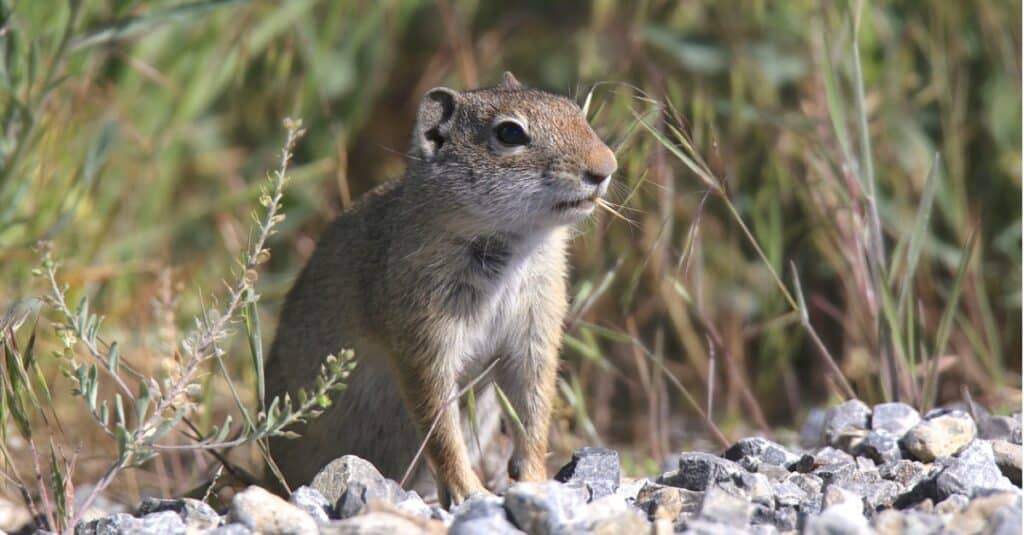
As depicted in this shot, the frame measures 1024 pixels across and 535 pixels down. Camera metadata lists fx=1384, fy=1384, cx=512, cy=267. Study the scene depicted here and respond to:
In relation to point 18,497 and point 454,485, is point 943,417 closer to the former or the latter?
point 454,485

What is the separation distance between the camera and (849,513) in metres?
2.41

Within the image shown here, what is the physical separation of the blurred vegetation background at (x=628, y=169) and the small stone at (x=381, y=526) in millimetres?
1647

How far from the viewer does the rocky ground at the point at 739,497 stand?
245 cm

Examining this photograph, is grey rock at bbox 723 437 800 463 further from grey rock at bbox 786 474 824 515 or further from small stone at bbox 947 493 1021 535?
small stone at bbox 947 493 1021 535

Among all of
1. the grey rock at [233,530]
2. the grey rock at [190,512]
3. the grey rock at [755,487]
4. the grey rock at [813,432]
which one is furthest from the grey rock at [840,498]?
the grey rock at [190,512]

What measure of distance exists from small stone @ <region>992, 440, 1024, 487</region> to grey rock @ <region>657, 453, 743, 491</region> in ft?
1.90

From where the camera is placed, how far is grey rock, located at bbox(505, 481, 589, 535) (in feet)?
8.30

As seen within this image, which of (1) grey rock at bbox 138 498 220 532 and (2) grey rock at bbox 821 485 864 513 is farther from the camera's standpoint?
(1) grey rock at bbox 138 498 220 532

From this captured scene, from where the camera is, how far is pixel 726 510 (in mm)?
2516

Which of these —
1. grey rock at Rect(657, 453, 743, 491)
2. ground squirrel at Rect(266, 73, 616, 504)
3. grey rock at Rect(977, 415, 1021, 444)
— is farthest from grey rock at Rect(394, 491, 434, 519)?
grey rock at Rect(977, 415, 1021, 444)

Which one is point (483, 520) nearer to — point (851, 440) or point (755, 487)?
point (755, 487)

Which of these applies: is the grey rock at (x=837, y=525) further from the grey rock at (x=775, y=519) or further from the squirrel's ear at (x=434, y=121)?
the squirrel's ear at (x=434, y=121)

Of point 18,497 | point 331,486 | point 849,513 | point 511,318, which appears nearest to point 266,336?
point 18,497

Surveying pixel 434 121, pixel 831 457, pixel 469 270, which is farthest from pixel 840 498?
pixel 434 121
